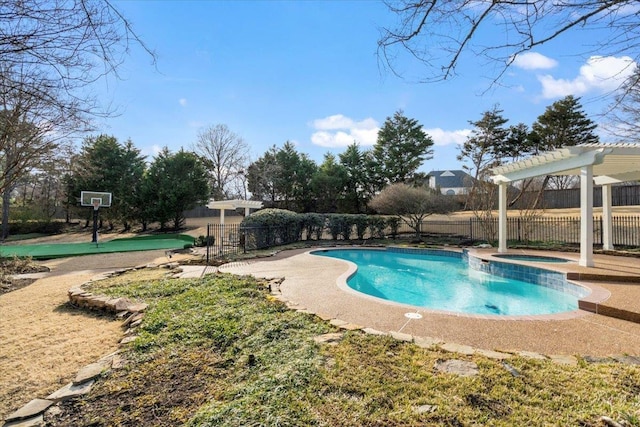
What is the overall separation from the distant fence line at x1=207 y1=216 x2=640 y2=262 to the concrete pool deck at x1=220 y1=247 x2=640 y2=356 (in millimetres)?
6264

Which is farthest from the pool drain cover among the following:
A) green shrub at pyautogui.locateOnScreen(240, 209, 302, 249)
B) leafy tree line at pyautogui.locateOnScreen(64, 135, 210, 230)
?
leafy tree line at pyautogui.locateOnScreen(64, 135, 210, 230)

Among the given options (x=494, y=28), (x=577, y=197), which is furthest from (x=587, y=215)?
(x=577, y=197)

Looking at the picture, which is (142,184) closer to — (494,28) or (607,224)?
(494,28)

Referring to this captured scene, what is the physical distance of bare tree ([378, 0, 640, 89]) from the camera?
2059 millimetres

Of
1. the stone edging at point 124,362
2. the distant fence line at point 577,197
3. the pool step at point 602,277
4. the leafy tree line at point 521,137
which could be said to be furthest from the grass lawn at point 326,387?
the distant fence line at point 577,197

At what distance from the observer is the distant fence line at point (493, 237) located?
1212cm

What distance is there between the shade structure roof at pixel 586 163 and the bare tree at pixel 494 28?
7.12m

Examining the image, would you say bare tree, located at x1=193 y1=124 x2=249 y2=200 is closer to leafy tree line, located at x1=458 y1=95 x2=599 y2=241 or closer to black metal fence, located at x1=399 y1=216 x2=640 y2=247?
leafy tree line, located at x1=458 y1=95 x2=599 y2=241

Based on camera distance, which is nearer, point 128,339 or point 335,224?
point 128,339

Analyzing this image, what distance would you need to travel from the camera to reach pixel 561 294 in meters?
6.96

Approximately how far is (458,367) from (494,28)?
111 inches

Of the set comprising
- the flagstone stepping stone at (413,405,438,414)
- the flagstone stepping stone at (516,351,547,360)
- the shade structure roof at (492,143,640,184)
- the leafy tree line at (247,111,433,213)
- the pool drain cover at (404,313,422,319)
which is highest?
the leafy tree line at (247,111,433,213)

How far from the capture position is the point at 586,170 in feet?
25.8

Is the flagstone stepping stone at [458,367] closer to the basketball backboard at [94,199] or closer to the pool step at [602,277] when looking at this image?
the pool step at [602,277]
